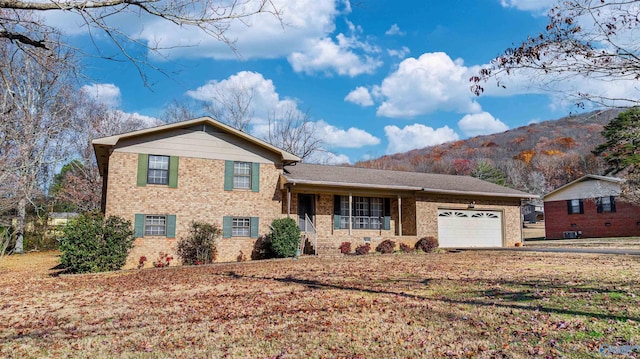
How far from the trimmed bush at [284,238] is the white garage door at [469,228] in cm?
879

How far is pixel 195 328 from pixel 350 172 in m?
17.2

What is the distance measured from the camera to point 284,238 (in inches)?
690

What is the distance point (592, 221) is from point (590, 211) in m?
0.74

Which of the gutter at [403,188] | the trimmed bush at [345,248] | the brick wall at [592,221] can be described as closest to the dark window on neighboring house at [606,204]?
the brick wall at [592,221]

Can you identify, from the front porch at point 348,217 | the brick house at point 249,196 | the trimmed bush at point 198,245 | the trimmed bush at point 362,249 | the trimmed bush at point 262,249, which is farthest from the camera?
the front porch at point 348,217

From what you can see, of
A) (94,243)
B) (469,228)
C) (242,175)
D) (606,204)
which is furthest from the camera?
(606,204)

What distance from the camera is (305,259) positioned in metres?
17.4

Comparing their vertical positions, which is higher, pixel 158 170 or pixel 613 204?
pixel 158 170

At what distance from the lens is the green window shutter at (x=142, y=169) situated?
16.7 metres

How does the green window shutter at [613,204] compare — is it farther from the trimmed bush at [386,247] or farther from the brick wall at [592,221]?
the trimmed bush at [386,247]

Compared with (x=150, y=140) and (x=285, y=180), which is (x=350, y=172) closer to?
(x=285, y=180)

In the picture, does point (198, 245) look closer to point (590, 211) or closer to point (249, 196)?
point (249, 196)

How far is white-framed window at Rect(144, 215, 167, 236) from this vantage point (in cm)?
1672

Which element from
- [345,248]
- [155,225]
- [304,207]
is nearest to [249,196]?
[304,207]
